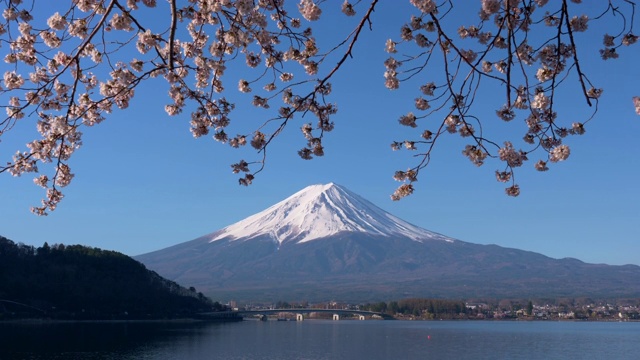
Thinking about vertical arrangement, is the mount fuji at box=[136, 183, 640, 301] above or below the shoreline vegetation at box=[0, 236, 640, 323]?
above

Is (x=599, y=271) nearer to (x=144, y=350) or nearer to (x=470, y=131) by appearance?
(x=144, y=350)

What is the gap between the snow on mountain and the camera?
141250mm

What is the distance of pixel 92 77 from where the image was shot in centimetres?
389

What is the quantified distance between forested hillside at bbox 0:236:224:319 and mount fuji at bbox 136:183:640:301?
Answer: 3510 cm

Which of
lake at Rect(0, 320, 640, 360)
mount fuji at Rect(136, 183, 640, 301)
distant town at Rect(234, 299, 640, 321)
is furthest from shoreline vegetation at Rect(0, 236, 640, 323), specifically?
mount fuji at Rect(136, 183, 640, 301)

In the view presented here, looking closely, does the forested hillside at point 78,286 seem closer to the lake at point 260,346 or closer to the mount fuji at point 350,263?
the lake at point 260,346

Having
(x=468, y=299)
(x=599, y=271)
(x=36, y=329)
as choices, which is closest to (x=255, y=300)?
(x=468, y=299)

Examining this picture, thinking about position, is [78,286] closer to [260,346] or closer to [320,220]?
[260,346]

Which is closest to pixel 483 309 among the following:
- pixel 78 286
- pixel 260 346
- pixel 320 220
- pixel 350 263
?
pixel 78 286

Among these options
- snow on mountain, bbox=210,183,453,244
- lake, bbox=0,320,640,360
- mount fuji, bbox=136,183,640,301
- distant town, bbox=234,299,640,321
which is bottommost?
lake, bbox=0,320,640,360

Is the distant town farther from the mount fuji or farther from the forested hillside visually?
the forested hillside

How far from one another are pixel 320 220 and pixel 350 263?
18301 mm

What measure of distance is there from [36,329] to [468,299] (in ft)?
215

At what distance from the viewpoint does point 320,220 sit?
146 meters
